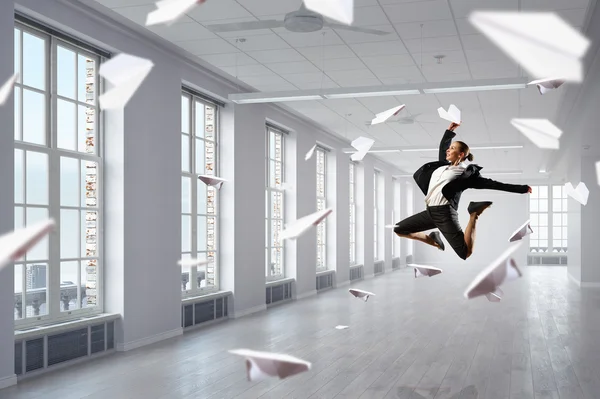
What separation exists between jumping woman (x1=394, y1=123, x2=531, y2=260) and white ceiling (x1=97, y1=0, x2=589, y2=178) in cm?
275

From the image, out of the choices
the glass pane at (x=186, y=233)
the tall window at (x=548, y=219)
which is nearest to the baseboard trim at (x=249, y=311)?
the glass pane at (x=186, y=233)

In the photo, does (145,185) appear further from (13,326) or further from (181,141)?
(13,326)

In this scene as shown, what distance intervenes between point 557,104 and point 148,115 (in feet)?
20.6

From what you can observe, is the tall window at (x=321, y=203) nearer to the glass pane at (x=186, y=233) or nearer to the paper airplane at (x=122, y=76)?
the glass pane at (x=186, y=233)

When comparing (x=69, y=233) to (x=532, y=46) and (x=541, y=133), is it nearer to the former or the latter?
(x=541, y=133)

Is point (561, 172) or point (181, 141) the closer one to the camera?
point (181, 141)

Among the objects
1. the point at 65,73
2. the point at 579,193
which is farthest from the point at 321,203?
the point at 579,193

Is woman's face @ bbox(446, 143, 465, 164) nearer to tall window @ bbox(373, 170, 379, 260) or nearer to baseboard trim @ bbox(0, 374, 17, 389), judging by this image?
baseboard trim @ bbox(0, 374, 17, 389)

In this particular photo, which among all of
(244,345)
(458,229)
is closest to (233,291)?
(244,345)

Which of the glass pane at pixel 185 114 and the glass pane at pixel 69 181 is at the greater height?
the glass pane at pixel 185 114

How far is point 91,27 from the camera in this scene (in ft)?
20.5

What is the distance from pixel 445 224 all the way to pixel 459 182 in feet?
0.79

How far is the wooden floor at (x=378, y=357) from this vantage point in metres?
5.11

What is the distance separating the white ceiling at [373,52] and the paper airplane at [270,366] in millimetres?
4190
